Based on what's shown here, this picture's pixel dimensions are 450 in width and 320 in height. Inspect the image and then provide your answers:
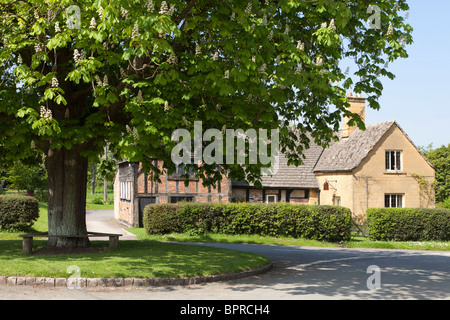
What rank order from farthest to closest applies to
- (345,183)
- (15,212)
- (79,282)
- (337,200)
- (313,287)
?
(337,200), (345,183), (15,212), (313,287), (79,282)

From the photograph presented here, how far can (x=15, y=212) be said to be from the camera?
25.3 meters

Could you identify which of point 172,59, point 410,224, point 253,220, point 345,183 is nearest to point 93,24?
point 172,59

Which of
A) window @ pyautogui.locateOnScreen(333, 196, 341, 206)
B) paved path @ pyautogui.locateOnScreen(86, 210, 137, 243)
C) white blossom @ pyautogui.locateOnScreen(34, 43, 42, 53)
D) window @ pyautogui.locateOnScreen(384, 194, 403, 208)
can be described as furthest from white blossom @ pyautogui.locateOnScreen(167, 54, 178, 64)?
window @ pyautogui.locateOnScreen(384, 194, 403, 208)

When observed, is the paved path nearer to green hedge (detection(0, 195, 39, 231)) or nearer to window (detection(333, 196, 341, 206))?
green hedge (detection(0, 195, 39, 231))

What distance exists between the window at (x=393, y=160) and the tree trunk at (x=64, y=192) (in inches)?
1035

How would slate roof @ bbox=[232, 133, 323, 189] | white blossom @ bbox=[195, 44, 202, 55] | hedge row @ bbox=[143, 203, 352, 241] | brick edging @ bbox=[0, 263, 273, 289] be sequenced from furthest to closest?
slate roof @ bbox=[232, 133, 323, 189] < hedge row @ bbox=[143, 203, 352, 241] < white blossom @ bbox=[195, 44, 202, 55] < brick edging @ bbox=[0, 263, 273, 289]

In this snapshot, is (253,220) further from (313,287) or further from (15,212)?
(313,287)

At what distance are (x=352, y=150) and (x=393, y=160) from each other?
3.01 metres

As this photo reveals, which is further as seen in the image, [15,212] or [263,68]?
[15,212]

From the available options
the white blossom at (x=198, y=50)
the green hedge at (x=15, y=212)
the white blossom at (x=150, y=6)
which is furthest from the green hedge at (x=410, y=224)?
the white blossom at (x=150, y=6)

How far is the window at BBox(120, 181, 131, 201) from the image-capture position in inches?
1444

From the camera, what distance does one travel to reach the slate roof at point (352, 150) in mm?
36188

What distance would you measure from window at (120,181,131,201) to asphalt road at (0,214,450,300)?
21147 mm

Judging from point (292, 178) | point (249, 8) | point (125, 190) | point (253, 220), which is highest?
point (249, 8)
